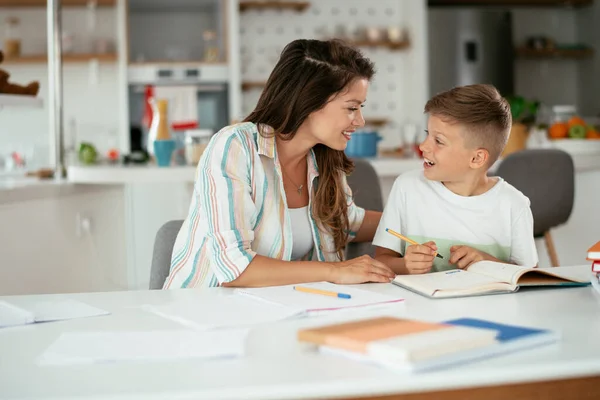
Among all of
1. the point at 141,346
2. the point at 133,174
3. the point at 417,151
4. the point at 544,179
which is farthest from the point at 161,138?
the point at 141,346

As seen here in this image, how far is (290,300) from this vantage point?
1.29 meters

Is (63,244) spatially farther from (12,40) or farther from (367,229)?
(12,40)

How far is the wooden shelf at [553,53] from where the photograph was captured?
7160mm

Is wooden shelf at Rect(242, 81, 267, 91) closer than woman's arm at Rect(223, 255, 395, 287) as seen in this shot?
No

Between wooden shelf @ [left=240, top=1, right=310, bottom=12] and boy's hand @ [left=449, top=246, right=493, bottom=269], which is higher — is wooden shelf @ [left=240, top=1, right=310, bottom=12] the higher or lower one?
the higher one

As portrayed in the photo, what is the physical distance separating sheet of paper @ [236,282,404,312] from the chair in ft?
6.91

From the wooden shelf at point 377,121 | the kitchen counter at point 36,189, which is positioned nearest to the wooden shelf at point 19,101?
the kitchen counter at point 36,189

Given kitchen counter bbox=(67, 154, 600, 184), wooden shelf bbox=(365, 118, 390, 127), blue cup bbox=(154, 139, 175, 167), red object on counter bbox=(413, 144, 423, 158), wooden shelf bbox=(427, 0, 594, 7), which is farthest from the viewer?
wooden shelf bbox=(427, 0, 594, 7)

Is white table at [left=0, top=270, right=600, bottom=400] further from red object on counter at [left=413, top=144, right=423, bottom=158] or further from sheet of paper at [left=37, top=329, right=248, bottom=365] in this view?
red object on counter at [left=413, top=144, right=423, bottom=158]

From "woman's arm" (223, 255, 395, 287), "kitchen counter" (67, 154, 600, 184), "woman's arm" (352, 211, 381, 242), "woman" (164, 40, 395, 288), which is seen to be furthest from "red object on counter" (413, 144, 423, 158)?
"woman's arm" (223, 255, 395, 287)

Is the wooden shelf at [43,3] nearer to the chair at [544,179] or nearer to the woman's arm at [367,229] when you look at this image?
the chair at [544,179]

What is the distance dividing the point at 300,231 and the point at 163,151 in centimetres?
192

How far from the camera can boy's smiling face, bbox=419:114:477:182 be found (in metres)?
1.92

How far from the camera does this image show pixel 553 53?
7.25 metres
